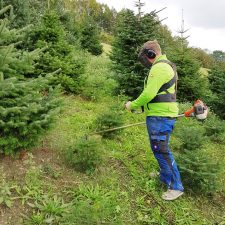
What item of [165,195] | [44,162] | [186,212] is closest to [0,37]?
[44,162]

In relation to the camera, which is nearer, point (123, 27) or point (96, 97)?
point (96, 97)

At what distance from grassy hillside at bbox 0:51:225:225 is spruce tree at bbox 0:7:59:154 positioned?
1.37 ft

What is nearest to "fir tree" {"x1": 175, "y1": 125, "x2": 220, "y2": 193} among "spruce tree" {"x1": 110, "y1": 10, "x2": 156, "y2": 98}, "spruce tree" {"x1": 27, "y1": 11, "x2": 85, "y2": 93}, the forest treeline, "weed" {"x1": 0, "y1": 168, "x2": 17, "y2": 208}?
the forest treeline

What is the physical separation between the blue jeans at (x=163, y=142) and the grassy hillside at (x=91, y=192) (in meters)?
0.49

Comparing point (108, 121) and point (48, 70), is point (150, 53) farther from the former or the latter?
point (48, 70)

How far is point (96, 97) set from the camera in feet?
32.4

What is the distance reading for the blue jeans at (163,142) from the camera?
5.30 m

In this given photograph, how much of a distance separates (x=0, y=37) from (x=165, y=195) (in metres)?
3.70

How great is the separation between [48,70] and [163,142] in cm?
461

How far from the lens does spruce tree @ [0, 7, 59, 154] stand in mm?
4703

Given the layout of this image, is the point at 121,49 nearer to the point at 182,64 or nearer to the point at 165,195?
the point at 182,64

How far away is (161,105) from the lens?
5.25m

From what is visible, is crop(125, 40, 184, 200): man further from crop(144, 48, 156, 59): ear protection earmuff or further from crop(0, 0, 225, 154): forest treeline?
crop(0, 0, 225, 154): forest treeline

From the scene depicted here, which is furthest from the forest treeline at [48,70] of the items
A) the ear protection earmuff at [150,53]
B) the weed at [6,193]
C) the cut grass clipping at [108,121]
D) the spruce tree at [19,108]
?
the ear protection earmuff at [150,53]
